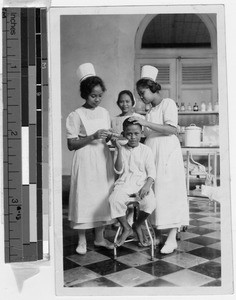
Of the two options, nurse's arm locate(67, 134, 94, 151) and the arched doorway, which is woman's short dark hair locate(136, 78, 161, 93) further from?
nurse's arm locate(67, 134, 94, 151)

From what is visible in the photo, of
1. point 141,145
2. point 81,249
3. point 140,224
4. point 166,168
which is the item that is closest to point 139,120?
point 141,145

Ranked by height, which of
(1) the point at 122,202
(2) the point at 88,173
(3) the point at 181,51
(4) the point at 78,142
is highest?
(3) the point at 181,51

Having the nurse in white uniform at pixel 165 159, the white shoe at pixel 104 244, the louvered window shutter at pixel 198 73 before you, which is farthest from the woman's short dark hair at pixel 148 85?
the white shoe at pixel 104 244

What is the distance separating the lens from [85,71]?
5.49ft

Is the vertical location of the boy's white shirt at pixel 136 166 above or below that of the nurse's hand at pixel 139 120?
below

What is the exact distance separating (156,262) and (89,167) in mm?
412

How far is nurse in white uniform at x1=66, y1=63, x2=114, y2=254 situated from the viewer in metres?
1.70

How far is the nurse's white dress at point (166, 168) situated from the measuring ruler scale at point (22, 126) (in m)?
0.40

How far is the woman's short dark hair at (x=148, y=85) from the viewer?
1.67 m

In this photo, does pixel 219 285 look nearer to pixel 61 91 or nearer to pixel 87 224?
pixel 87 224

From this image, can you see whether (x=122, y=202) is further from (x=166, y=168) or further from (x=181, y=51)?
(x=181, y=51)

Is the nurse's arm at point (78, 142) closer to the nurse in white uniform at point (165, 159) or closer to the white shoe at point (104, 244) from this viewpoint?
the nurse in white uniform at point (165, 159)

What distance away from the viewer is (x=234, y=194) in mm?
1682

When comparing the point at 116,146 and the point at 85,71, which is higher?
the point at 85,71
